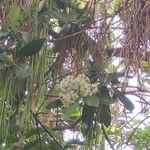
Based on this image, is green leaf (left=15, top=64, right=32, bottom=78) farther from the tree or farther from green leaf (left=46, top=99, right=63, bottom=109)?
green leaf (left=46, top=99, right=63, bottom=109)

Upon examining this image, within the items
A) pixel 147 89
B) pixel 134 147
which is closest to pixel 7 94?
pixel 147 89

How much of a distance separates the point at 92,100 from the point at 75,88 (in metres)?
0.09

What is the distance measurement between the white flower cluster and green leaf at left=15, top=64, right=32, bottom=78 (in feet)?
0.64

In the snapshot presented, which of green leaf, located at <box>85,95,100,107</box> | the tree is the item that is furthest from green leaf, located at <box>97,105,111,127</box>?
green leaf, located at <box>85,95,100,107</box>

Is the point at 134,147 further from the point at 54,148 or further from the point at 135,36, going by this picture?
the point at 135,36

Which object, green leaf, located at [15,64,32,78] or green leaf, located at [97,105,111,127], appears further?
green leaf, located at [97,105,111,127]

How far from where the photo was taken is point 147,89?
2137 millimetres

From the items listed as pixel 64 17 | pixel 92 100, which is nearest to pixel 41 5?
pixel 64 17

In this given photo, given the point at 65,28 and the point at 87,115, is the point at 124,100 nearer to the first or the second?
the point at 87,115

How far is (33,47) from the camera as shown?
53.4 inches

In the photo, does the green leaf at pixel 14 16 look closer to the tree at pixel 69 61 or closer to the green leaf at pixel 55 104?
the tree at pixel 69 61

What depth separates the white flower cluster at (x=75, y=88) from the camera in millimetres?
1490

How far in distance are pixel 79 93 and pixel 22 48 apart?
27 centimetres

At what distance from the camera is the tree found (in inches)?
Answer: 54.1
